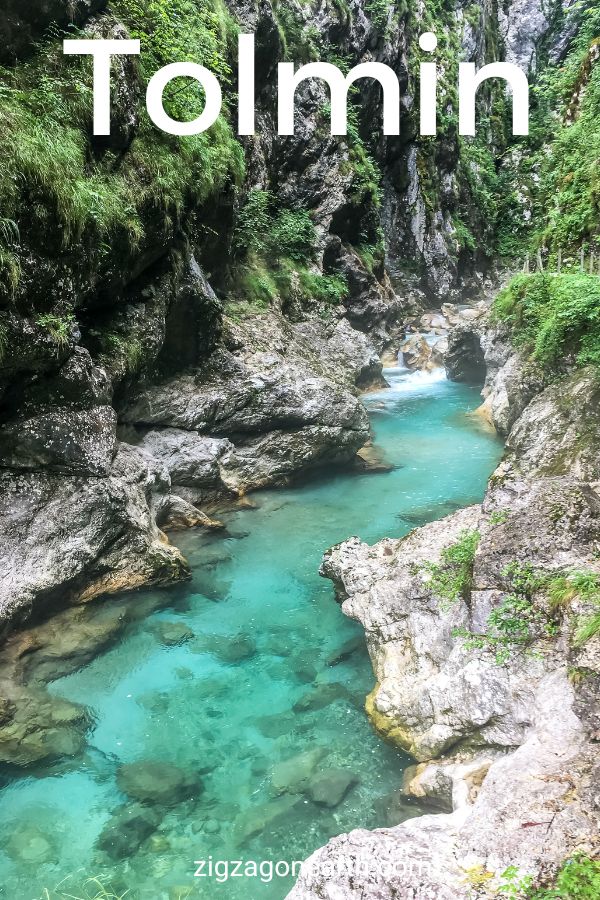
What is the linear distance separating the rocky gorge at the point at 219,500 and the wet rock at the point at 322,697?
39 mm

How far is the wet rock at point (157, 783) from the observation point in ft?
18.7

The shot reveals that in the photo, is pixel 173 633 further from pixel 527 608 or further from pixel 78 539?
pixel 527 608

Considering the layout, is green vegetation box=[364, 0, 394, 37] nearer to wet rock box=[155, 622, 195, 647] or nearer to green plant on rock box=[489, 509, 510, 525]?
green plant on rock box=[489, 509, 510, 525]

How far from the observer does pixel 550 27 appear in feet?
139

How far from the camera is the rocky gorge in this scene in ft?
14.1

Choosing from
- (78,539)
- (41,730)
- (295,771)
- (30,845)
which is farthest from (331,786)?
(78,539)

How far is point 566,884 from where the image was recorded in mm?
3111

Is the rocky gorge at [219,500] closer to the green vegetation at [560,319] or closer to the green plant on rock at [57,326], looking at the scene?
the green plant on rock at [57,326]

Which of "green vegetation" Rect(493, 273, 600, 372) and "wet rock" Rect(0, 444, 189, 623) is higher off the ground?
"green vegetation" Rect(493, 273, 600, 372)

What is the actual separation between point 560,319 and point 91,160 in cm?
883

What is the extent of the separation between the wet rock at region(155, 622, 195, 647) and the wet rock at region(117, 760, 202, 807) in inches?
79.2

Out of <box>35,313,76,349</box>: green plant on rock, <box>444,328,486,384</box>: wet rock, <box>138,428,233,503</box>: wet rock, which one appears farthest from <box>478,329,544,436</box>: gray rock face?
<box>35,313,76,349</box>: green plant on rock

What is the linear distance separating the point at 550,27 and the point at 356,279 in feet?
120

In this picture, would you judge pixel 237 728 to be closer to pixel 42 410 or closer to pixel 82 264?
pixel 42 410
